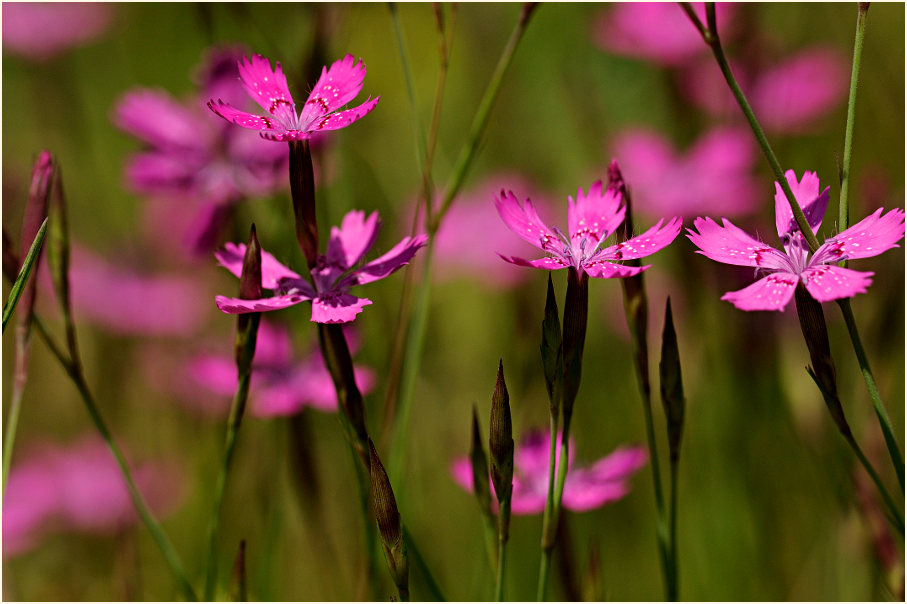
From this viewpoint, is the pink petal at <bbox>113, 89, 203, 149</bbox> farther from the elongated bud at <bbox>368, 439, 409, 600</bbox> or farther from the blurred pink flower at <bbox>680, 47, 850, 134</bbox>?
the blurred pink flower at <bbox>680, 47, 850, 134</bbox>

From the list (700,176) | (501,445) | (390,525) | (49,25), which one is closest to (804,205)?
(501,445)

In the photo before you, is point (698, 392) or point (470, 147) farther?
point (698, 392)

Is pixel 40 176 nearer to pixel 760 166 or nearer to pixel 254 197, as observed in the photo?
pixel 254 197

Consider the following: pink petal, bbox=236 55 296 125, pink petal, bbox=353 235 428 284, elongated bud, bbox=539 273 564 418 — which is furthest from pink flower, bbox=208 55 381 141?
elongated bud, bbox=539 273 564 418

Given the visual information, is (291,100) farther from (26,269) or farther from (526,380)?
(526,380)

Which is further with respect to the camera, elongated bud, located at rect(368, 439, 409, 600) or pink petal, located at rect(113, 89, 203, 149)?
pink petal, located at rect(113, 89, 203, 149)

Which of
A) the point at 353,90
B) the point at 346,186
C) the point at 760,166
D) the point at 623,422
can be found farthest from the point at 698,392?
the point at 353,90

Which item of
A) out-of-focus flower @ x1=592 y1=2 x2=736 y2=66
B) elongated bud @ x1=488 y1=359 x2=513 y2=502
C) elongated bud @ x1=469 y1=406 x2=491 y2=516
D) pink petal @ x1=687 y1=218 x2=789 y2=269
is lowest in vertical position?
elongated bud @ x1=469 y1=406 x2=491 y2=516

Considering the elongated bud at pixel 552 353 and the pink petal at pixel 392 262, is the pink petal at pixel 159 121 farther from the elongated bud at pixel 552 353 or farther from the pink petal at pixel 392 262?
the elongated bud at pixel 552 353
